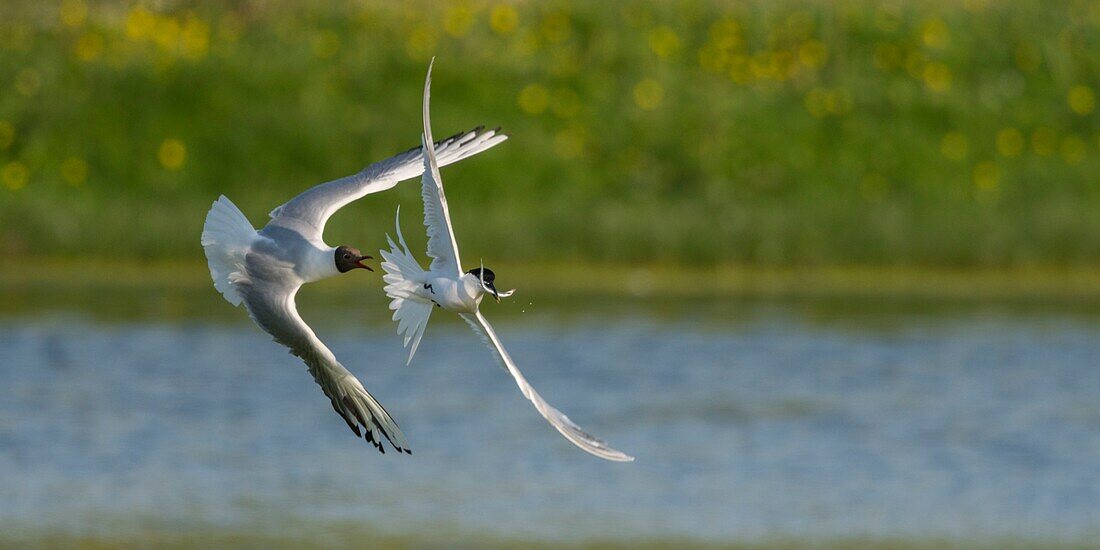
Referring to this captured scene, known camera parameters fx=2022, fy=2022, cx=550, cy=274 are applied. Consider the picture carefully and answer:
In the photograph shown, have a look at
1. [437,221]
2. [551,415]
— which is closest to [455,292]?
[437,221]

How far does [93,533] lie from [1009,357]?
8470mm

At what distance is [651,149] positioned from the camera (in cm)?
2003

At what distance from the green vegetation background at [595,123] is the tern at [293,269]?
12104 mm

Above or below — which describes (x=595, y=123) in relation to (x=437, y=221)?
above

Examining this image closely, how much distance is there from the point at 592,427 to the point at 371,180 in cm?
948

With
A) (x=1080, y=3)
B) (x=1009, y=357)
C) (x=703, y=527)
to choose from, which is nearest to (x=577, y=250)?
(x=1009, y=357)

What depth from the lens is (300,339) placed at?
432 centimetres

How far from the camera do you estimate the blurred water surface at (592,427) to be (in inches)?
483

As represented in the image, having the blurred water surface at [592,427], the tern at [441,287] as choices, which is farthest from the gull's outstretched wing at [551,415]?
the blurred water surface at [592,427]

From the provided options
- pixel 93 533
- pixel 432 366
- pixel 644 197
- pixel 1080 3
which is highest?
pixel 1080 3

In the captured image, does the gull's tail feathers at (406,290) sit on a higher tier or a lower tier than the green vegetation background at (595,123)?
lower

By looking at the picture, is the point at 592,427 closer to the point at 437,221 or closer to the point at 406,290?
the point at 406,290

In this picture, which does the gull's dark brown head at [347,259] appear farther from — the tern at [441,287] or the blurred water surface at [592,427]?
the blurred water surface at [592,427]

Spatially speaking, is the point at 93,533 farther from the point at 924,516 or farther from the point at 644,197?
the point at 644,197
